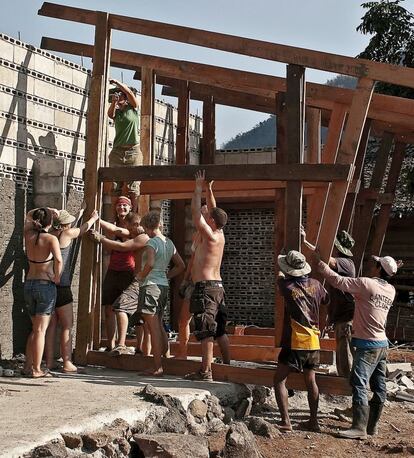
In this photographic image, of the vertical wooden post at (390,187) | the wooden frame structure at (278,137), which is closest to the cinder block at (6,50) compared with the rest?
the wooden frame structure at (278,137)

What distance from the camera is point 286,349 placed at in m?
6.95

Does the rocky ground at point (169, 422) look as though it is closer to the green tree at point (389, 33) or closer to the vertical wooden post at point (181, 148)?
the vertical wooden post at point (181, 148)

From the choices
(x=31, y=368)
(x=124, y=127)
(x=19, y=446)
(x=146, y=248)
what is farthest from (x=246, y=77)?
(x=19, y=446)

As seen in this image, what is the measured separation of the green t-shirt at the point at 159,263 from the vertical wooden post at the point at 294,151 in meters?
1.26

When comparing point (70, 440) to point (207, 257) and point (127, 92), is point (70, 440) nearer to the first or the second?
point (207, 257)

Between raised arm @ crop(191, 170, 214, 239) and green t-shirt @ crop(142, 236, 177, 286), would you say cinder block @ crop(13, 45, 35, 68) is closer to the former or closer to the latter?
green t-shirt @ crop(142, 236, 177, 286)

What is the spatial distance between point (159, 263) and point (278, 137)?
372cm

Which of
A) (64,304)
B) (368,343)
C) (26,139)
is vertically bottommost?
(368,343)

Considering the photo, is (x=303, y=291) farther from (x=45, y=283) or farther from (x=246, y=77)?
(x=246, y=77)

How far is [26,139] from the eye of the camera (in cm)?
918

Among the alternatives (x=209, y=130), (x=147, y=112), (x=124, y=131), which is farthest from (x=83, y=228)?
(x=209, y=130)

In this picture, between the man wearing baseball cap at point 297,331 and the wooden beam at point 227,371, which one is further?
the wooden beam at point 227,371

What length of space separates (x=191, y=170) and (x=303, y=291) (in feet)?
5.93

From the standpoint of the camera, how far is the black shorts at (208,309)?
7.38 metres
